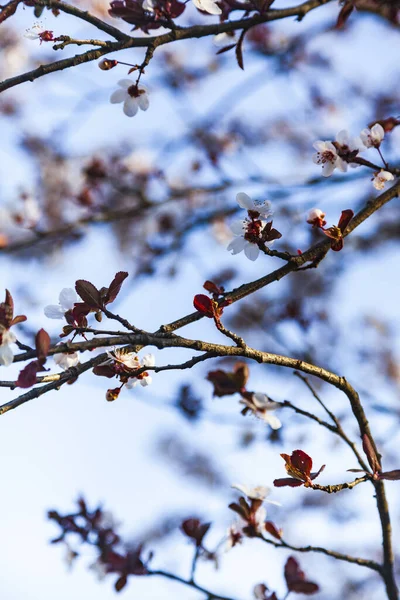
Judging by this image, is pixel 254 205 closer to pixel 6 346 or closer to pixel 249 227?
pixel 249 227

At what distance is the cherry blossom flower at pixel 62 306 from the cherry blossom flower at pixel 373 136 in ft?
2.80

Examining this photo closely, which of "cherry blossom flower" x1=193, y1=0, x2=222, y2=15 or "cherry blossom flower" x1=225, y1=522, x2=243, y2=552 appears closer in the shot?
"cherry blossom flower" x1=193, y1=0, x2=222, y2=15

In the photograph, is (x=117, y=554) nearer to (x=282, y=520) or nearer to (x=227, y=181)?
(x=227, y=181)

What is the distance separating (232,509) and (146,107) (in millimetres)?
1167

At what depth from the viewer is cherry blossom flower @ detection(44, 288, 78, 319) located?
127 centimetres

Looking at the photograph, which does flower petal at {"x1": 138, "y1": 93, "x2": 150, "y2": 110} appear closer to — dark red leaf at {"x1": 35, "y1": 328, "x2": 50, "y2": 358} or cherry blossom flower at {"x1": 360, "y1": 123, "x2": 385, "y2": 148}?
cherry blossom flower at {"x1": 360, "y1": 123, "x2": 385, "y2": 148}

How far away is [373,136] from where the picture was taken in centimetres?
149

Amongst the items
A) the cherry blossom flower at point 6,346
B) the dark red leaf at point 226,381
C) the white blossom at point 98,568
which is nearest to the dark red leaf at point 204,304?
the dark red leaf at point 226,381

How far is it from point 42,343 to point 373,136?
100 centimetres

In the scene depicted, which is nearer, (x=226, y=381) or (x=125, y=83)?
(x=226, y=381)

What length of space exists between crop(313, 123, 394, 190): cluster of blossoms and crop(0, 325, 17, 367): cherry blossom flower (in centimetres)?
95

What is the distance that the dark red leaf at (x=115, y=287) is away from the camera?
127cm

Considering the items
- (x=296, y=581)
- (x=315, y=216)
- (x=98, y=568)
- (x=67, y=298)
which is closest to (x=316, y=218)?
(x=315, y=216)

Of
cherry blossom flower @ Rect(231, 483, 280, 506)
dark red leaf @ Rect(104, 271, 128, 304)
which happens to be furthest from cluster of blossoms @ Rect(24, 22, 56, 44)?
cherry blossom flower @ Rect(231, 483, 280, 506)
